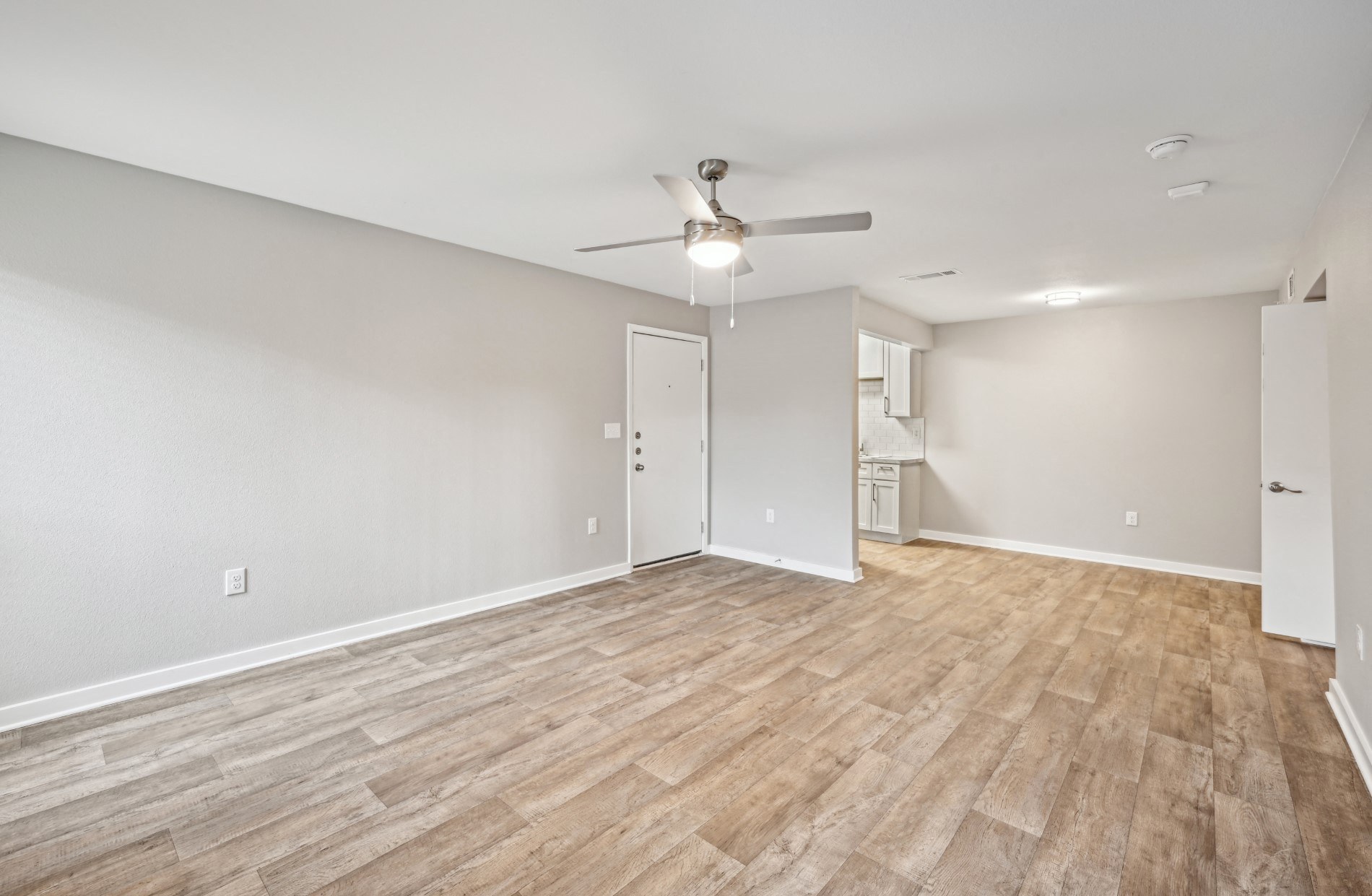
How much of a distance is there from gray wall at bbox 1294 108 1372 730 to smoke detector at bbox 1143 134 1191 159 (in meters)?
0.53

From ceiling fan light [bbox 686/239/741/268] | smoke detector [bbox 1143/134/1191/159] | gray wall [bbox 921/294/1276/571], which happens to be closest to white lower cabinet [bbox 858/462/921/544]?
gray wall [bbox 921/294/1276/571]

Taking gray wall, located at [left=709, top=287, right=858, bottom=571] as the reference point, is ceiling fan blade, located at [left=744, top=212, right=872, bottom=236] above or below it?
above

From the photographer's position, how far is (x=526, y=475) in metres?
4.32

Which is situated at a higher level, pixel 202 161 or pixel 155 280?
pixel 202 161

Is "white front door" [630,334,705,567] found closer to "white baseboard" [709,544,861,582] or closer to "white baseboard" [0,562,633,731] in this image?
"white baseboard" [709,544,861,582]

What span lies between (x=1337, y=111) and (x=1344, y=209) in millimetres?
603

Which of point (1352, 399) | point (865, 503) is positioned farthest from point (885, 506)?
point (1352, 399)

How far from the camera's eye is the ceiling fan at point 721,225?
91.0 inches

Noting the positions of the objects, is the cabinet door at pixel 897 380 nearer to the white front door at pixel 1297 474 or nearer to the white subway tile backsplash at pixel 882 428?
the white subway tile backsplash at pixel 882 428

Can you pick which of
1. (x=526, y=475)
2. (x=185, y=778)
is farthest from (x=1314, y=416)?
(x=185, y=778)

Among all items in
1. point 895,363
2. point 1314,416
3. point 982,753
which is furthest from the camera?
point 895,363

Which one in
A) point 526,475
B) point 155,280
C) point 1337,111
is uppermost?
point 1337,111

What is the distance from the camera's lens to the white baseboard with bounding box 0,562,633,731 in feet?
8.41

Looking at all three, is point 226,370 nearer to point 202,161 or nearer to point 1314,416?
point 202,161
